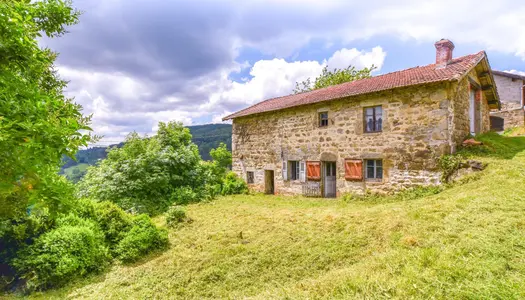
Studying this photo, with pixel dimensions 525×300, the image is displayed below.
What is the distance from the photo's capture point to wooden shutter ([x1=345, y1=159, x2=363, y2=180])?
11.5 m

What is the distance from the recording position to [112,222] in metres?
7.95

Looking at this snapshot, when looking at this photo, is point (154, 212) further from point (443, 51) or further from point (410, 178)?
point (443, 51)

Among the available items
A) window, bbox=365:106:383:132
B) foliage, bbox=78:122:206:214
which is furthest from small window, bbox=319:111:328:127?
foliage, bbox=78:122:206:214

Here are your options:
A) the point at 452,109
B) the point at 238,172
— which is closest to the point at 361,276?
the point at 452,109

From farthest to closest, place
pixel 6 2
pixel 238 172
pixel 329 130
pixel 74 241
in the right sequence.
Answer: pixel 238 172
pixel 329 130
pixel 74 241
pixel 6 2

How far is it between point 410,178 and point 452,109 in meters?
2.90

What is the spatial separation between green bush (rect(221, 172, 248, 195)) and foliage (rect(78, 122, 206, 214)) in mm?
1569

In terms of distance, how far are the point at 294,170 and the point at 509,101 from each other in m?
18.4

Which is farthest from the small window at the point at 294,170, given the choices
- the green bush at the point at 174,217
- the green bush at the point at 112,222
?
the green bush at the point at 112,222

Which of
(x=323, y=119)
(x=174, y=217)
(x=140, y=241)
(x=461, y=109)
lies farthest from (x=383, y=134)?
(x=140, y=241)

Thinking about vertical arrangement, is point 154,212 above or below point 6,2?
below

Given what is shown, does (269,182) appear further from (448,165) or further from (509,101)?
(509,101)

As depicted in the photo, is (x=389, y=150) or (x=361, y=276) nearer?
(x=361, y=276)

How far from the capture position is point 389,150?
10.7 m
